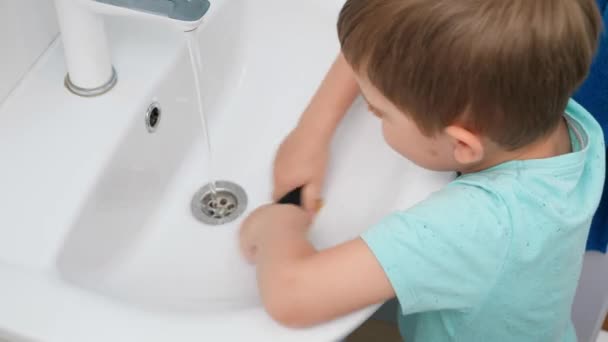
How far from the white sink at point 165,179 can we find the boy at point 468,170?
42mm

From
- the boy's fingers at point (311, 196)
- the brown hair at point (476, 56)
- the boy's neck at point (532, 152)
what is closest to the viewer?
the brown hair at point (476, 56)

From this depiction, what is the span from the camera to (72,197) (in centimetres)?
67

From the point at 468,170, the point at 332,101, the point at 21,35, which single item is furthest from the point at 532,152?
the point at 21,35

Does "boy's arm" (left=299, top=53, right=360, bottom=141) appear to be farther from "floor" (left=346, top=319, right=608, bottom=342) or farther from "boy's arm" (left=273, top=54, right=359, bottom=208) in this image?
"floor" (left=346, top=319, right=608, bottom=342)

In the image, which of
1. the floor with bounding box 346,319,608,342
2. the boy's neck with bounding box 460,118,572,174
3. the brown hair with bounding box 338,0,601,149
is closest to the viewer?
the brown hair with bounding box 338,0,601,149

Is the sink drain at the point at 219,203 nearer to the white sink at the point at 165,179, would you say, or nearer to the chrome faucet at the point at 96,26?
the white sink at the point at 165,179

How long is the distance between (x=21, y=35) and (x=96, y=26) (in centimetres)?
8

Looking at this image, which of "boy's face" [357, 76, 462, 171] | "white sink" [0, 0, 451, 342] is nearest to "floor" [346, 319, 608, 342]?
"white sink" [0, 0, 451, 342]

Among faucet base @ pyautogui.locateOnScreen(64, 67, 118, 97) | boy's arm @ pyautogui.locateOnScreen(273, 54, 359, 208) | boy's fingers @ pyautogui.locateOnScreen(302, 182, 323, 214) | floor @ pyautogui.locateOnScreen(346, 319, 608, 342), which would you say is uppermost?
faucet base @ pyautogui.locateOnScreen(64, 67, 118, 97)

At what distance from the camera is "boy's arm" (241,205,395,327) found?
1.96 feet

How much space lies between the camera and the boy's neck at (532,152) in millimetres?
680

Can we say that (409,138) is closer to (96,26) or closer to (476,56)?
(476,56)

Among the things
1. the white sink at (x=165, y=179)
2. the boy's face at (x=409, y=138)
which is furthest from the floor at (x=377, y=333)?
the boy's face at (x=409, y=138)

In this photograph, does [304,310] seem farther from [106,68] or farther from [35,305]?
[106,68]
